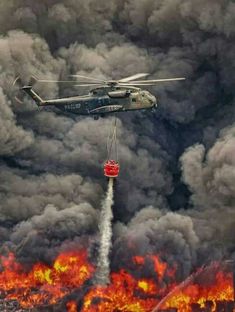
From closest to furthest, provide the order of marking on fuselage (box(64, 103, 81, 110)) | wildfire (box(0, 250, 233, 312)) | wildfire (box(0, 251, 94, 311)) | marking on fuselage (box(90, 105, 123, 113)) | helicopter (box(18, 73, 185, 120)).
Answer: helicopter (box(18, 73, 185, 120))
marking on fuselage (box(90, 105, 123, 113))
marking on fuselage (box(64, 103, 81, 110))
wildfire (box(0, 250, 233, 312))
wildfire (box(0, 251, 94, 311))

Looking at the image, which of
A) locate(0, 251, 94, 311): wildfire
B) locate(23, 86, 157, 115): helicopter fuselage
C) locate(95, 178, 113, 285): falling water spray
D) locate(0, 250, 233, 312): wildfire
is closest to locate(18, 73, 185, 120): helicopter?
locate(23, 86, 157, 115): helicopter fuselage

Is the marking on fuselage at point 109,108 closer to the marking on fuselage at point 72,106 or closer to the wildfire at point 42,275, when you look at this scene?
the marking on fuselage at point 72,106

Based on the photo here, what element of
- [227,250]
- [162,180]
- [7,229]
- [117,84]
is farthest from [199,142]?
[7,229]

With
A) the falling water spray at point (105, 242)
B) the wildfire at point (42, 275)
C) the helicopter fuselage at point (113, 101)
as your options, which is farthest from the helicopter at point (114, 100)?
the wildfire at point (42, 275)

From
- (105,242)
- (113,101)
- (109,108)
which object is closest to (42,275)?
(105,242)

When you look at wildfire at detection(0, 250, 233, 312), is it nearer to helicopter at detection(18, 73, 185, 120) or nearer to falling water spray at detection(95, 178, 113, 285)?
falling water spray at detection(95, 178, 113, 285)

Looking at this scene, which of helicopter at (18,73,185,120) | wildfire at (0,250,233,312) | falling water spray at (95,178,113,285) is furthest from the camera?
falling water spray at (95,178,113,285)

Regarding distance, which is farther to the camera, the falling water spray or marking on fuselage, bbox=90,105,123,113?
the falling water spray

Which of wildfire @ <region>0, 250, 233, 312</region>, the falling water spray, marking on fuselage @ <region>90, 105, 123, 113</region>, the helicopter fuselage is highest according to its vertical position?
the helicopter fuselage
